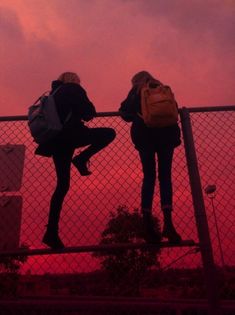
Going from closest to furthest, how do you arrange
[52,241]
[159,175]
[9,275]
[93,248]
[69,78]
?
[93,248] < [52,241] < [159,175] < [69,78] < [9,275]

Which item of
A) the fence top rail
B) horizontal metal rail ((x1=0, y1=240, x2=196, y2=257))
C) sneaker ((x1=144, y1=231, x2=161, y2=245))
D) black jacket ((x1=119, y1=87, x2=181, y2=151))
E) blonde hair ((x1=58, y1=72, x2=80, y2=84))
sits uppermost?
blonde hair ((x1=58, y1=72, x2=80, y2=84))

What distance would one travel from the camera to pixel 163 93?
10.9 feet

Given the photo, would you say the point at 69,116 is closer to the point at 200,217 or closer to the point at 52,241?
the point at 52,241

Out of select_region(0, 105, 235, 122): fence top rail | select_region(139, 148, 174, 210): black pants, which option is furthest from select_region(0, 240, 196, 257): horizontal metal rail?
select_region(0, 105, 235, 122): fence top rail

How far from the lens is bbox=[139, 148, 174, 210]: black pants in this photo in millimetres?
3236

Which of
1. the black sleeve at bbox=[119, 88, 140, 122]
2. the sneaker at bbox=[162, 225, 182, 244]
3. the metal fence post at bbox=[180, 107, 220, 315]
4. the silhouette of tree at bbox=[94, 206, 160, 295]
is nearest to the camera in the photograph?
the metal fence post at bbox=[180, 107, 220, 315]

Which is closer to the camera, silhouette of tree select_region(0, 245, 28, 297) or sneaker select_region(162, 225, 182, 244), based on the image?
sneaker select_region(162, 225, 182, 244)

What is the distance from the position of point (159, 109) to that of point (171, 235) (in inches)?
49.7

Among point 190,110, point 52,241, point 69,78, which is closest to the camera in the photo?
point 52,241

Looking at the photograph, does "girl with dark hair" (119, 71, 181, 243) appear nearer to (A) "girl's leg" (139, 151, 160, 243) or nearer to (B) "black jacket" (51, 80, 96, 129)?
(A) "girl's leg" (139, 151, 160, 243)

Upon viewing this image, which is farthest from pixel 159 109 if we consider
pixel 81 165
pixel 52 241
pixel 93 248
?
pixel 52 241

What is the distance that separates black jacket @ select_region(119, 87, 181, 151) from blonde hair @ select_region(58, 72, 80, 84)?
594mm

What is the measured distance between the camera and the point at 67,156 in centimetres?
330

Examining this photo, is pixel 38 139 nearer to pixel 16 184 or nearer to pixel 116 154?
pixel 16 184
